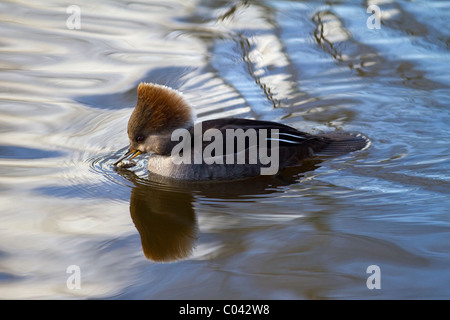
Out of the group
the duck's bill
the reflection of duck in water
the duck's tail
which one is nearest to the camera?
the reflection of duck in water

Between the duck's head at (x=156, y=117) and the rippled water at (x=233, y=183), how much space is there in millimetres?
339

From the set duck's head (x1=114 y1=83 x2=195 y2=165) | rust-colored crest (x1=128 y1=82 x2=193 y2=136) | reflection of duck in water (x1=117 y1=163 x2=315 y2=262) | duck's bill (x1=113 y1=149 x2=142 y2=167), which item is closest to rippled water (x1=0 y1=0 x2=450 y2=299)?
reflection of duck in water (x1=117 y1=163 x2=315 y2=262)

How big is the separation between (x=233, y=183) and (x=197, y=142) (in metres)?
0.55

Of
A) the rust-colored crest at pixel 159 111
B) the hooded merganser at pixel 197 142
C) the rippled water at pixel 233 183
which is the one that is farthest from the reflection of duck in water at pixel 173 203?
the rust-colored crest at pixel 159 111

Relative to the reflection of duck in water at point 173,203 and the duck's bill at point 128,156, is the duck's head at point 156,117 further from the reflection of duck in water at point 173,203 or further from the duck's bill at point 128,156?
the reflection of duck in water at point 173,203

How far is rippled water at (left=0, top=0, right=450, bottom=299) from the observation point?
4469mm

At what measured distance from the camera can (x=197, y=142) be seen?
6.34 meters

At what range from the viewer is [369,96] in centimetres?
800

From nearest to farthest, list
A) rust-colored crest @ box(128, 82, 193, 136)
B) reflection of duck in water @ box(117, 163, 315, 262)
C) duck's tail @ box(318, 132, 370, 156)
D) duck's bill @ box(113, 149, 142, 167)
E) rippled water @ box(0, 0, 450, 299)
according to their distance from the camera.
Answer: rippled water @ box(0, 0, 450, 299) < reflection of duck in water @ box(117, 163, 315, 262) < rust-colored crest @ box(128, 82, 193, 136) < duck's bill @ box(113, 149, 142, 167) < duck's tail @ box(318, 132, 370, 156)

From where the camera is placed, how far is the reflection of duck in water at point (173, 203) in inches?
192

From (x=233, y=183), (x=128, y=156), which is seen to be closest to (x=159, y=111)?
(x=128, y=156)

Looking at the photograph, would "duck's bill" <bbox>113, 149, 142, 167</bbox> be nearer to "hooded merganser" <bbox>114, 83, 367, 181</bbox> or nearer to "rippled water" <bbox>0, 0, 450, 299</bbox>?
"hooded merganser" <bbox>114, 83, 367, 181</bbox>

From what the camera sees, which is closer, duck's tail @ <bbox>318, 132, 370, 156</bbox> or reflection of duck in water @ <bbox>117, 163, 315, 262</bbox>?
reflection of duck in water @ <bbox>117, 163, 315, 262</bbox>

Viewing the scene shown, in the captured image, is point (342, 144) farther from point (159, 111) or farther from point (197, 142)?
point (159, 111)
